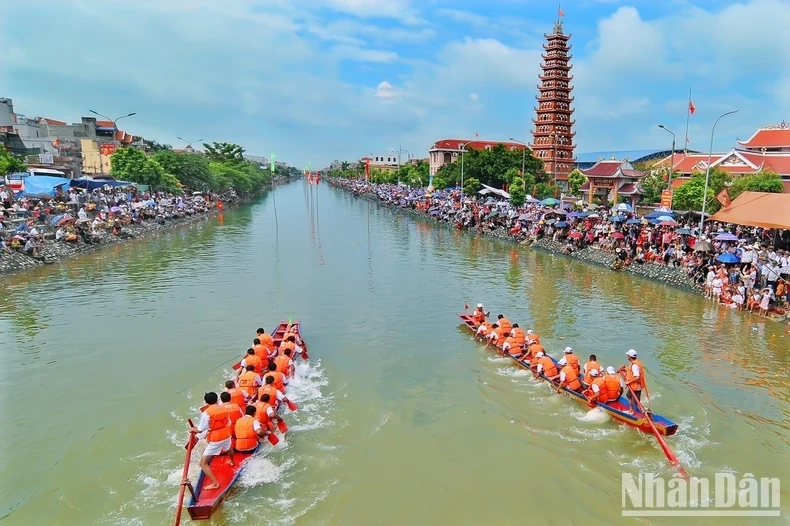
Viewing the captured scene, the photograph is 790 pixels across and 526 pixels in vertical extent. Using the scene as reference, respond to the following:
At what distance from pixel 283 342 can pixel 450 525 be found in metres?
7.10

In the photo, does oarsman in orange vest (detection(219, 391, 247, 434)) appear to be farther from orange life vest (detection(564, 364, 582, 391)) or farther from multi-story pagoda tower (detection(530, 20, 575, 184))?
multi-story pagoda tower (detection(530, 20, 575, 184))

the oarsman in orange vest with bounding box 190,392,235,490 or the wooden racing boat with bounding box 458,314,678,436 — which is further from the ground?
the oarsman in orange vest with bounding box 190,392,235,490

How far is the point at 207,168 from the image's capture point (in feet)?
201

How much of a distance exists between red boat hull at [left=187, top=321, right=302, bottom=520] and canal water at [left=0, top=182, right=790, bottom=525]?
1.15 feet

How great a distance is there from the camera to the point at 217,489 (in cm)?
809

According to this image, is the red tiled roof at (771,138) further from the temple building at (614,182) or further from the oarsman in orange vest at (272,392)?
the oarsman in orange vest at (272,392)

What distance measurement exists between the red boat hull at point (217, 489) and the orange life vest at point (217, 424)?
1.33ft

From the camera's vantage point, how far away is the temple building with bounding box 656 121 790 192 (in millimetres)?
40062

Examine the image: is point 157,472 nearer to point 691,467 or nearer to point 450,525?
point 450,525

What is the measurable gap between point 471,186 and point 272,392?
4779 centimetres

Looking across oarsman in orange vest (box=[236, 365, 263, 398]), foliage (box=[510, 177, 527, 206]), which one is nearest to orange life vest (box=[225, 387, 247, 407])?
oarsman in orange vest (box=[236, 365, 263, 398])

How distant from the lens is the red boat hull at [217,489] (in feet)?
25.2

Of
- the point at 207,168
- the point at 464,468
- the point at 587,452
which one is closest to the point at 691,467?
the point at 587,452

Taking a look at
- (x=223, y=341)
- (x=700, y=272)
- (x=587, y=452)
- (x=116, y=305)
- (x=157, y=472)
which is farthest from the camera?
(x=700, y=272)
